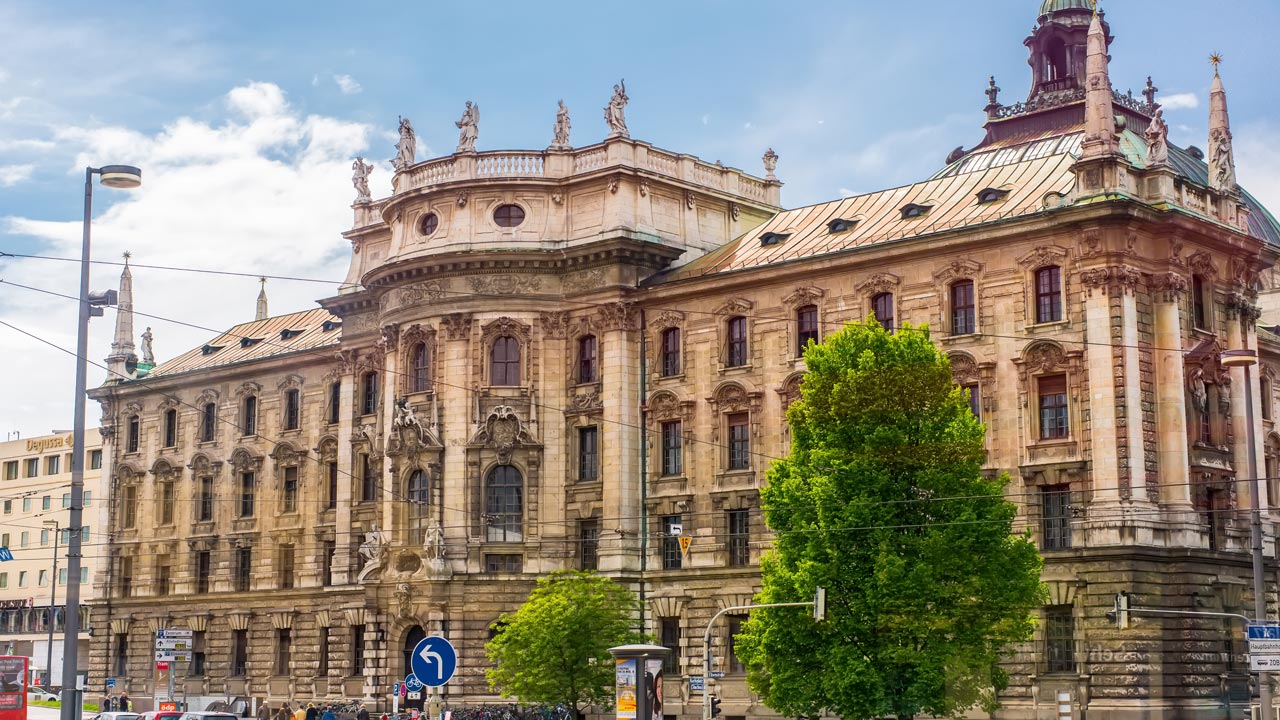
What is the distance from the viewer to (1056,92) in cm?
8819

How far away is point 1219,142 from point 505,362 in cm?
2750

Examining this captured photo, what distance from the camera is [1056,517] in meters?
56.2

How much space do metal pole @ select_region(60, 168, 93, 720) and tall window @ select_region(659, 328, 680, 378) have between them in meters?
35.8

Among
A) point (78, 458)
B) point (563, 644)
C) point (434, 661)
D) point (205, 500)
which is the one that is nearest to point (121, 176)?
point (78, 458)

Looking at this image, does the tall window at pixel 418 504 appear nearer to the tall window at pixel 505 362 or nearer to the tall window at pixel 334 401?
the tall window at pixel 505 362

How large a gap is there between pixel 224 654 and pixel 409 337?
2231 cm

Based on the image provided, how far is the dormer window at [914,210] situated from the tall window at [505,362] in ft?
51.9

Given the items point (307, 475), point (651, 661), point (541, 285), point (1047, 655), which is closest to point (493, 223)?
point (541, 285)

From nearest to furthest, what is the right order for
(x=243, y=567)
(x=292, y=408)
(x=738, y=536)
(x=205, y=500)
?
1. (x=738, y=536)
2. (x=292, y=408)
3. (x=243, y=567)
4. (x=205, y=500)

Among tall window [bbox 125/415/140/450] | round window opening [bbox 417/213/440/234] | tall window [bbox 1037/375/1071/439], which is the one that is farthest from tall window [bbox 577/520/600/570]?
tall window [bbox 125/415/140/450]

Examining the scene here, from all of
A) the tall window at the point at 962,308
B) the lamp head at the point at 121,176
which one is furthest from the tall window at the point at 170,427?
the lamp head at the point at 121,176

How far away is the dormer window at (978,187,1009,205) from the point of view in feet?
201

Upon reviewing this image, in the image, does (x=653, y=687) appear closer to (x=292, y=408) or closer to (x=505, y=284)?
(x=505, y=284)

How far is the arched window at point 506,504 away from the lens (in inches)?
2667
